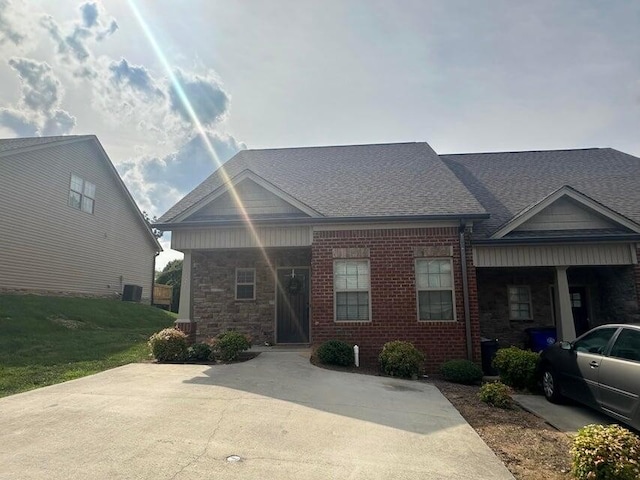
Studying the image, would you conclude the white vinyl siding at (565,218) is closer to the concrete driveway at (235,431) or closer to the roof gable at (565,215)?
the roof gable at (565,215)

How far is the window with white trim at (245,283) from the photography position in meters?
12.9

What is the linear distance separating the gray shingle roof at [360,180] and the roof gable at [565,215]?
1440mm

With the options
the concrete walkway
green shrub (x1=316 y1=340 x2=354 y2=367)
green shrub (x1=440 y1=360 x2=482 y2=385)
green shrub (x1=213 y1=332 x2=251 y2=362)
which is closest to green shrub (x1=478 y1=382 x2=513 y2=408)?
the concrete walkway

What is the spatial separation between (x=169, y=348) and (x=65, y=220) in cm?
1196

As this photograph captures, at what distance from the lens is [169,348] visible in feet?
32.1

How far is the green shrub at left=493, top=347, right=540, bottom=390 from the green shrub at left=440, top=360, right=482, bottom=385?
0.53 metres

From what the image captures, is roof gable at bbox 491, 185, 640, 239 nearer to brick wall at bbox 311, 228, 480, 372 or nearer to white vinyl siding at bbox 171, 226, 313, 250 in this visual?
brick wall at bbox 311, 228, 480, 372

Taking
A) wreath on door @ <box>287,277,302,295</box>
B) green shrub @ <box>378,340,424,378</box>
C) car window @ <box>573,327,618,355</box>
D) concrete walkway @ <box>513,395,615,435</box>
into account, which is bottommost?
concrete walkway @ <box>513,395,615,435</box>

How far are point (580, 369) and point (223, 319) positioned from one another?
951cm

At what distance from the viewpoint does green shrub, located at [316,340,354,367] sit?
9508 millimetres

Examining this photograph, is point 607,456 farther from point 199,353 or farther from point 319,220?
point 199,353

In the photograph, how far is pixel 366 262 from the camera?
10.7 metres

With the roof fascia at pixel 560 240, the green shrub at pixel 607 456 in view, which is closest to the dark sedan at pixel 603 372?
the green shrub at pixel 607 456

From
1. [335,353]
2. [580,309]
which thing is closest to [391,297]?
[335,353]
